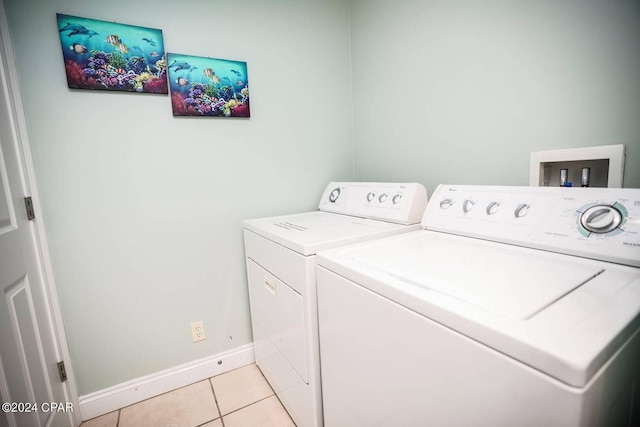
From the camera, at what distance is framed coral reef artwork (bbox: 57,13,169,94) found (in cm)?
125

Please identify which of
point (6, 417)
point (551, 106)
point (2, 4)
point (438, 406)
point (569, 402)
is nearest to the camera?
point (569, 402)

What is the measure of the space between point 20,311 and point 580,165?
2.06 meters

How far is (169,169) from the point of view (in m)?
1.50

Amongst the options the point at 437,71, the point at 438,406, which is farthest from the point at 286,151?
the point at 438,406

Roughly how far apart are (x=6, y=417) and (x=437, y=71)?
2.05m

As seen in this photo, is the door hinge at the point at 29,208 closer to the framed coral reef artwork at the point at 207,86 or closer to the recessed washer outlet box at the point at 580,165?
the framed coral reef artwork at the point at 207,86

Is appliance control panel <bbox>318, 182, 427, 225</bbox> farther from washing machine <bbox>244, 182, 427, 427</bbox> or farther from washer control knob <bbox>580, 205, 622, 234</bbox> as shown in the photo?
washer control knob <bbox>580, 205, 622, 234</bbox>

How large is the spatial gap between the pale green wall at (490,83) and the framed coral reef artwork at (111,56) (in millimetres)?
1193

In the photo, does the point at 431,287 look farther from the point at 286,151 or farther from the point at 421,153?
the point at 286,151

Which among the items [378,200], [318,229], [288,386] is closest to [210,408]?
[288,386]

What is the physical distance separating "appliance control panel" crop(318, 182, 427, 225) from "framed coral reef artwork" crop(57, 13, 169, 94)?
1.07m

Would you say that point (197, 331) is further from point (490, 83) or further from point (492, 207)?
point (490, 83)

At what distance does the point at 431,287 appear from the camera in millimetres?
669

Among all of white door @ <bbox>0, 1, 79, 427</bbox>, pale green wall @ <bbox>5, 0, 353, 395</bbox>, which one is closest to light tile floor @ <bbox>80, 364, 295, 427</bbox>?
pale green wall @ <bbox>5, 0, 353, 395</bbox>
